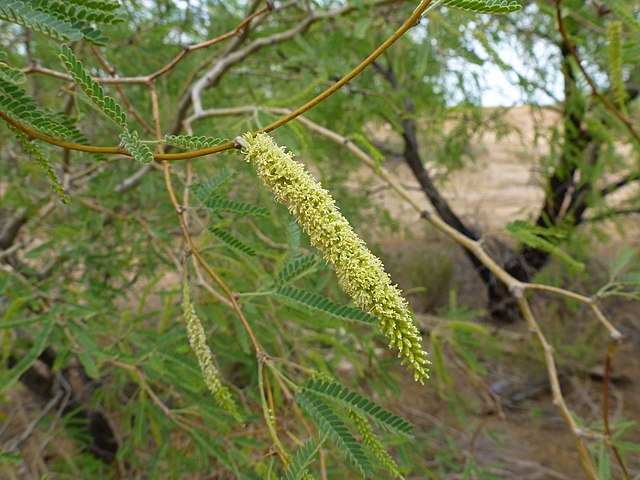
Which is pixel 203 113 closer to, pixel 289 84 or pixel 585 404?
pixel 289 84

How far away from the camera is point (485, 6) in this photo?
0.53 metres

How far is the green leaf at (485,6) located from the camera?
0.52m

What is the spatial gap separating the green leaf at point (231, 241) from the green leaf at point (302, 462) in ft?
1.15

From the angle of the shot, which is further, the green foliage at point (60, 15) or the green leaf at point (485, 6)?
the green foliage at point (60, 15)

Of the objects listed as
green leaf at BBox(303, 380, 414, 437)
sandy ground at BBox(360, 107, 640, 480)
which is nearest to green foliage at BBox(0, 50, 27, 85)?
green leaf at BBox(303, 380, 414, 437)

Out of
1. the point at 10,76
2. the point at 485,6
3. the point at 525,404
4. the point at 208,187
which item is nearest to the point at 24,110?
the point at 10,76

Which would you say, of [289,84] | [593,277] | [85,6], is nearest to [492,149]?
[593,277]

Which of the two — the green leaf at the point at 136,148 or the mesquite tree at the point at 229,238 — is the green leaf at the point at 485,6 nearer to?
the mesquite tree at the point at 229,238

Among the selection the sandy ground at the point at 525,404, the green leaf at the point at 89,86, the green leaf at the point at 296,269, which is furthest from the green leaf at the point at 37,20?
the sandy ground at the point at 525,404

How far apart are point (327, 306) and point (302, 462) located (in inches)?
10.2

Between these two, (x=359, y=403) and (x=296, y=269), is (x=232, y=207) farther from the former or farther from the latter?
(x=359, y=403)

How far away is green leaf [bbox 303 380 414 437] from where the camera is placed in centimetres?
77

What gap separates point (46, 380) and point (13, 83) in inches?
98.4

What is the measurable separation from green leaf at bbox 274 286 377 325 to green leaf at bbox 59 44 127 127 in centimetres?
39
